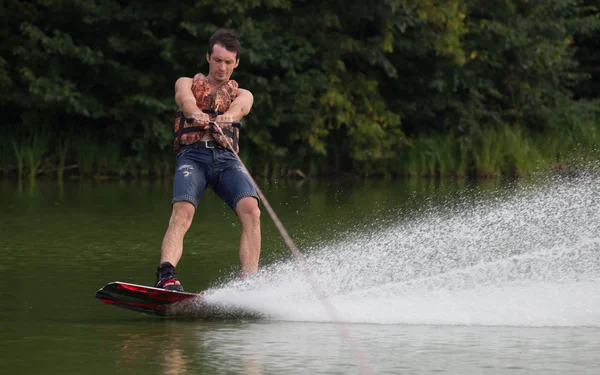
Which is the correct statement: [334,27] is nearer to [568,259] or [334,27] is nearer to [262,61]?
[262,61]

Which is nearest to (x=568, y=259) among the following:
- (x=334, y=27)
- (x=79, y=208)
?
(x=79, y=208)

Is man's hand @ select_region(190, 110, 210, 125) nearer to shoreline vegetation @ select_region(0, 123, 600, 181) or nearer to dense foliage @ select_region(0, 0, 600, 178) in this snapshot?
shoreline vegetation @ select_region(0, 123, 600, 181)

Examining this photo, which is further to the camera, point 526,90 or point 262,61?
point 526,90

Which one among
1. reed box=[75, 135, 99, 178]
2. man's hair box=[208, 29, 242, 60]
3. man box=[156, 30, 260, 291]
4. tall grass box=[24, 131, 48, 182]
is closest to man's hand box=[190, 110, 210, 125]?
man box=[156, 30, 260, 291]

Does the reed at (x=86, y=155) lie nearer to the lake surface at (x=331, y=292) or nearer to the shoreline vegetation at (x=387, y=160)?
the shoreline vegetation at (x=387, y=160)

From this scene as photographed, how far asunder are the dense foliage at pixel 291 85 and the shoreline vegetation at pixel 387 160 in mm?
40

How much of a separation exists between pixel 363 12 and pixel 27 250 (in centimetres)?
1616

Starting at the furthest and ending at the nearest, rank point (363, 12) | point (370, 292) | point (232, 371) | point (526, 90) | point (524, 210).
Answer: point (526, 90), point (363, 12), point (524, 210), point (370, 292), point (232, 371)

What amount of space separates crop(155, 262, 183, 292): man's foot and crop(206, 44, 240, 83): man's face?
4.08 ft

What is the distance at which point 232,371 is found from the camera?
6023mm

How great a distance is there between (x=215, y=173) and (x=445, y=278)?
6.01ft

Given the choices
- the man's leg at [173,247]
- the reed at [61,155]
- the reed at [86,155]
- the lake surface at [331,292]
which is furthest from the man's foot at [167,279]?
the reed at [86,155]

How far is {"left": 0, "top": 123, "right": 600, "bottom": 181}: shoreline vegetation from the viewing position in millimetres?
24875

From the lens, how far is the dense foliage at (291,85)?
25125 millimetres
